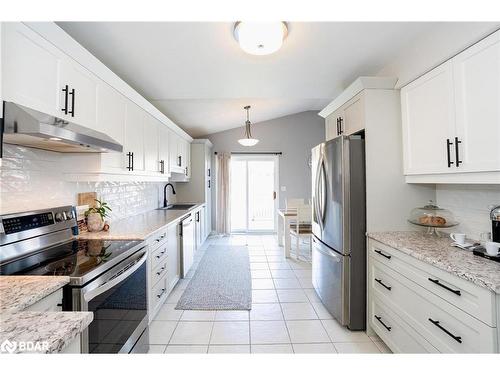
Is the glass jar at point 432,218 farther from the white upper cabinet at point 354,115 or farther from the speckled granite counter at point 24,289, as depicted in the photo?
the speckled granite counter at point 24,289

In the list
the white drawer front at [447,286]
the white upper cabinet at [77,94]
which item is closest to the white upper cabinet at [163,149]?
the white upper cabinet at [77,94]

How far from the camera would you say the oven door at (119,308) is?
123cm

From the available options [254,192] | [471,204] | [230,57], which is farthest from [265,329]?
[254,192]

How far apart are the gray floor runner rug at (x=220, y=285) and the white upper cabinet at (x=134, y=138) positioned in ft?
5.08

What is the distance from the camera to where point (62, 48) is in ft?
4.67

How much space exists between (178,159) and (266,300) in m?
2.69

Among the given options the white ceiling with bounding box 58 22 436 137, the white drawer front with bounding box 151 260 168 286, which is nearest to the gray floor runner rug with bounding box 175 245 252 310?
the white drawer front with bounding box 151 260 168 286

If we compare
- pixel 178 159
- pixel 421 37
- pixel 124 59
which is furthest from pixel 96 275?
pixel 178 159

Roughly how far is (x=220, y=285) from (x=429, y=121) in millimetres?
2728

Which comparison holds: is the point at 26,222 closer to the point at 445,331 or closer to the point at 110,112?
the point at 110,112

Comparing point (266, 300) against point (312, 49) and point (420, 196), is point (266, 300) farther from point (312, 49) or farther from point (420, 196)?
point (312, 49)

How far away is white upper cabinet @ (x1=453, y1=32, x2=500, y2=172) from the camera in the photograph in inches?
51.0

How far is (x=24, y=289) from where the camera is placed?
0.99 meters

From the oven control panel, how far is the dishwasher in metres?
1.55
